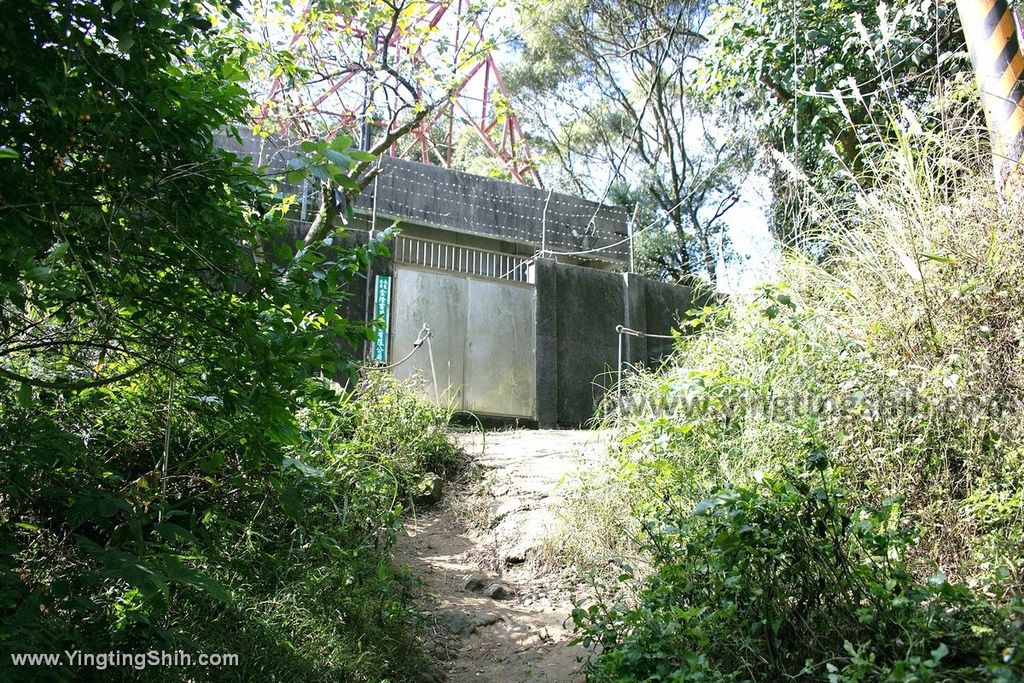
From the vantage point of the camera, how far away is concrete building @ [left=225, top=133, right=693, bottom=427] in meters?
9.51

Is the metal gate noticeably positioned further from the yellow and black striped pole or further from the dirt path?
the yellow and black striped pole

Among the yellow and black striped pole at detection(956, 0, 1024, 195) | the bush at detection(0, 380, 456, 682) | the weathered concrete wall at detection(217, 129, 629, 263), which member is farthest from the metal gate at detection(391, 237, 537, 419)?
the yellow and black striped pole at detection(956, 0, 1024, 195)

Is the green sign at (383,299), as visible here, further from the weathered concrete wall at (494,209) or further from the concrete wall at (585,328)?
the weathered concrete wall at (494,209)

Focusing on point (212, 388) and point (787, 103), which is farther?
point (787, 103)

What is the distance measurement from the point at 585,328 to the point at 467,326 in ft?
5.65

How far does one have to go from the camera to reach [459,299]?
32.7ft

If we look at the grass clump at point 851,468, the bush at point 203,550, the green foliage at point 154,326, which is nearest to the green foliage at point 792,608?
the grass clump at point 851,468

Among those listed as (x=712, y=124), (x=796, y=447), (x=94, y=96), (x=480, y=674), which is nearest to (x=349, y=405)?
(x=480, y=674)

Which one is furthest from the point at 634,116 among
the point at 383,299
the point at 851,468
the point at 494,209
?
the point at 851,468

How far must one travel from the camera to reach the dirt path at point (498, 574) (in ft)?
13.2

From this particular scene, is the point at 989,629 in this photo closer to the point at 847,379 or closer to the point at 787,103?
the point at 847,379

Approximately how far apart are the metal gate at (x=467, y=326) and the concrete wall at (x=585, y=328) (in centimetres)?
19

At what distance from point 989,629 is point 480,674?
2.24 metres

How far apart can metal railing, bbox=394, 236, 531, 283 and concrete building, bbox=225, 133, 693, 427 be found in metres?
0.01
